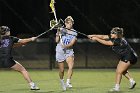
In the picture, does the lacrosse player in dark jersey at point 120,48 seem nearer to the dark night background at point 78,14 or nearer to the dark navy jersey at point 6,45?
the dark navy jersey at point 6,45

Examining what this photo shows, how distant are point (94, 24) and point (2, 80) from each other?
26.7 m

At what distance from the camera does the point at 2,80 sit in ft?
52.5

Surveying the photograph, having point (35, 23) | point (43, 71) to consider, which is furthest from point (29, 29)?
point (43, 71)

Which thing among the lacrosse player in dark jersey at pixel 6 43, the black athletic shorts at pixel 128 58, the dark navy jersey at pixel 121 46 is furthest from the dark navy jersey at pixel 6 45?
the black athletic shorts at pixel 128 58

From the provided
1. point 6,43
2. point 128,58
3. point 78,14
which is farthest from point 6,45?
point 78,14

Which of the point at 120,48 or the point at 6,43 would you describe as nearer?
the point at 6,43

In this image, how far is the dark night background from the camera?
4088cm

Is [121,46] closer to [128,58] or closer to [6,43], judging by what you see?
[128,58]

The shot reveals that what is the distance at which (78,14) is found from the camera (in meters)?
43.8

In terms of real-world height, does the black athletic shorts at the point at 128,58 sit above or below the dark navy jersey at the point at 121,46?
below

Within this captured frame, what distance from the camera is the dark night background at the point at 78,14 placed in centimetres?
4088

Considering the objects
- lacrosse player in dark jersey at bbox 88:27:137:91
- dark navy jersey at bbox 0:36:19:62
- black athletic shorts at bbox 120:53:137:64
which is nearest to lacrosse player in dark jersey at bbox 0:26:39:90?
dark navy jersey at bbox 0:36:19:62

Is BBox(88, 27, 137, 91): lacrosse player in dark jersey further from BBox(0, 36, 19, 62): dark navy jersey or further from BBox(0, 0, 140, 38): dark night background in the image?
BBox(0, 0, 140, 38): dark night background

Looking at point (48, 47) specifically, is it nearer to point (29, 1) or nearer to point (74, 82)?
point (74, 82)
